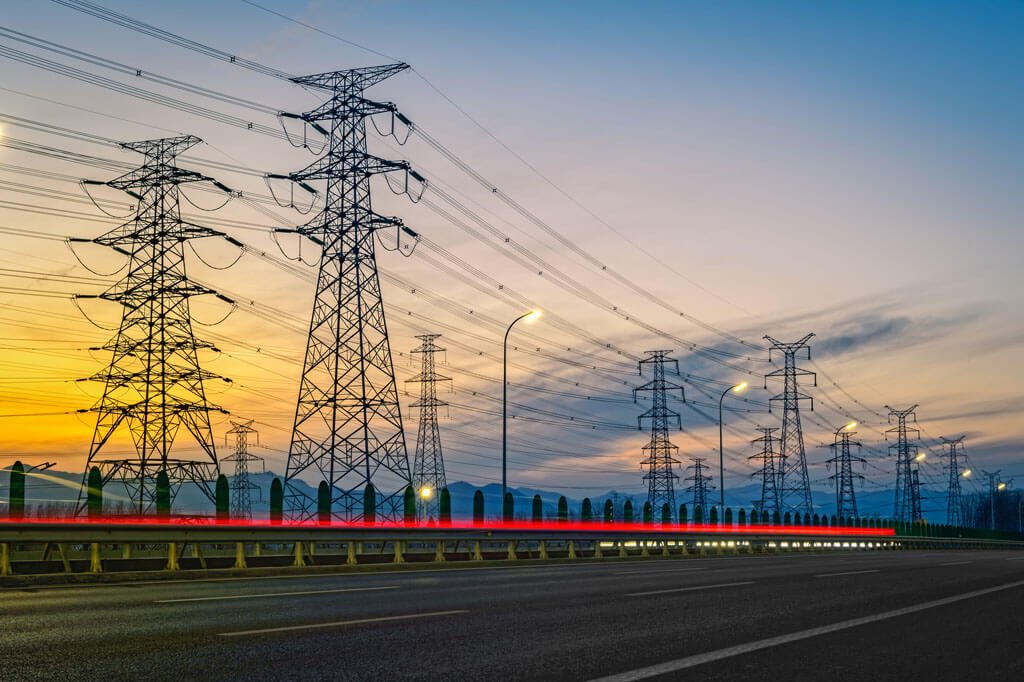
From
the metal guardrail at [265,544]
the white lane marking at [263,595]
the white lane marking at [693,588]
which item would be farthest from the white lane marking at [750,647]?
the metal guardrail at [265,544]

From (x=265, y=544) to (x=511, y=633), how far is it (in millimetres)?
21743

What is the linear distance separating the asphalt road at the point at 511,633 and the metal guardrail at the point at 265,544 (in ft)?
10.6

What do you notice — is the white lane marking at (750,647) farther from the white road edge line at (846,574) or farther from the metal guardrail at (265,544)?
the metal guardrail at (265,544)

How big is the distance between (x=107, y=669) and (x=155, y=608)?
14.2 ft

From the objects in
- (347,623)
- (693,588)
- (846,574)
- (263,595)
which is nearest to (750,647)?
(347,623)

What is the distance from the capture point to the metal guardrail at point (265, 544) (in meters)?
17.9

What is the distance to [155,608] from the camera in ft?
35.8

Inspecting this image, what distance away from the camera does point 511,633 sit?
8.97 m

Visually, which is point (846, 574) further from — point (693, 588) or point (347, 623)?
point (347, 623)

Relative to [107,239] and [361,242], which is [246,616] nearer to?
[361,242]

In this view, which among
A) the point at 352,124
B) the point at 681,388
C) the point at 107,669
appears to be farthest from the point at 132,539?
the point at 681,388

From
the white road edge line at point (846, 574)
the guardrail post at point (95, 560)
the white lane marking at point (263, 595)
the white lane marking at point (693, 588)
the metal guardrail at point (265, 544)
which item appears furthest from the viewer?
the white road edge line at point (846, 574)

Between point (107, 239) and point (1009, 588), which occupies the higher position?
point (107, 239)

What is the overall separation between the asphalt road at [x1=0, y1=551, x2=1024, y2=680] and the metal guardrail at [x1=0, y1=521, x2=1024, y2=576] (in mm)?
3237
